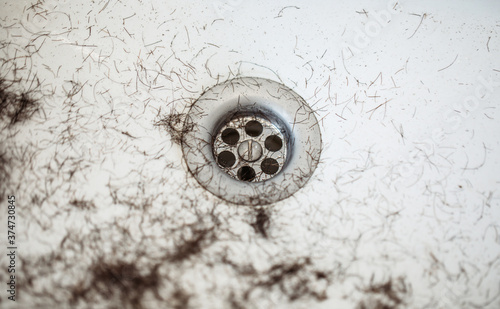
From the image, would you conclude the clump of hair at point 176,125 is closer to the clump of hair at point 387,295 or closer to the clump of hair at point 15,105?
the clump of hair at point 15,105

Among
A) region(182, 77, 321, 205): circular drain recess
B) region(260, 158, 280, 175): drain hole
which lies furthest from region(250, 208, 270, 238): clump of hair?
region(260, 158, 280, 175): drain hole

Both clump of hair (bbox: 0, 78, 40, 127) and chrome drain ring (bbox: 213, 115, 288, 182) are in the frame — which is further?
chrome drain ring (bbox: 213, 115, 288, 182)

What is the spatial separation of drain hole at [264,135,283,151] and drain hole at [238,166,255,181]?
8 cm

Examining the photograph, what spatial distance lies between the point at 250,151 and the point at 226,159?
0.23ft

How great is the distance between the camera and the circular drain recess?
828 millimetres

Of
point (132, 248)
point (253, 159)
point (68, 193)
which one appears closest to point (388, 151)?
point (253, 159)

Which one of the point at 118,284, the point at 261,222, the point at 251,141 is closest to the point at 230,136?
the point at 251,141

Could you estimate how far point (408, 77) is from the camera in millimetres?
879

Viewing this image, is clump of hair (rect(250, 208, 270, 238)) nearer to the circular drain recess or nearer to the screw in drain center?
the circular drain recess

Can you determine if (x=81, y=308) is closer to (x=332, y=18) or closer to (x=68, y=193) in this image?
(x=68, y=193)

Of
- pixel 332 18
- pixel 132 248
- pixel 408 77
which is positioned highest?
pixel 332 18

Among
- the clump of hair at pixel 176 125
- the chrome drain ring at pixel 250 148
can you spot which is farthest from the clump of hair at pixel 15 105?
the chrome drain ring at pixel 250 148

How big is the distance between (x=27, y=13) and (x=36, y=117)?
0.96 feet

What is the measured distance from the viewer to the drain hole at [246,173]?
0.91m
